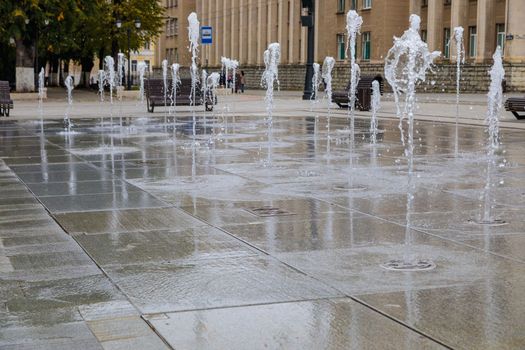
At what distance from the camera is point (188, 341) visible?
189 inches

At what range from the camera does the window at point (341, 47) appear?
6512 centimetres

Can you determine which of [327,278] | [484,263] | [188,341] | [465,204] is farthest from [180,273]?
[465,204]

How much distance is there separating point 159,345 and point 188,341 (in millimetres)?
163

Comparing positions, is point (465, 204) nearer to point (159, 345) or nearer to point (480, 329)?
point (480, 329)

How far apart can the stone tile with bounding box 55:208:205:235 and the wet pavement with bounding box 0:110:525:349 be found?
20mm

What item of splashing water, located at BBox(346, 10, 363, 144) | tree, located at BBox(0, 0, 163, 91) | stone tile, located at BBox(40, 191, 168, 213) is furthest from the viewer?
tree, located at BBox(0, 0, 163, 91)

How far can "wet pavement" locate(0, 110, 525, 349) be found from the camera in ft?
16.4

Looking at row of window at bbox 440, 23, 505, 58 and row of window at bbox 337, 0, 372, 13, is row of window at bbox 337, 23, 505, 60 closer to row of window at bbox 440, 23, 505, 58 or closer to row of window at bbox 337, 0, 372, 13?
row of window at bbox 440, 23, 505, 58

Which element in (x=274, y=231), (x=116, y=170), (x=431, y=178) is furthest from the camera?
(x=116, y=170)

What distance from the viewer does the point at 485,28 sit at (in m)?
A: 50.3

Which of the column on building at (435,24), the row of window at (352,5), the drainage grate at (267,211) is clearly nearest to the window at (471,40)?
the column on building at (435,24)

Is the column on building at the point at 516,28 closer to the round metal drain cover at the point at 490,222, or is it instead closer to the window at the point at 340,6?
the window at the point at 340,6

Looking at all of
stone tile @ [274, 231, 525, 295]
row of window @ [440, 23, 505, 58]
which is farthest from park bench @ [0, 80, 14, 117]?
row of window @ [440, 23, 505, 58]

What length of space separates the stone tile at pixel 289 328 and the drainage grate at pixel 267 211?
3293 mm
